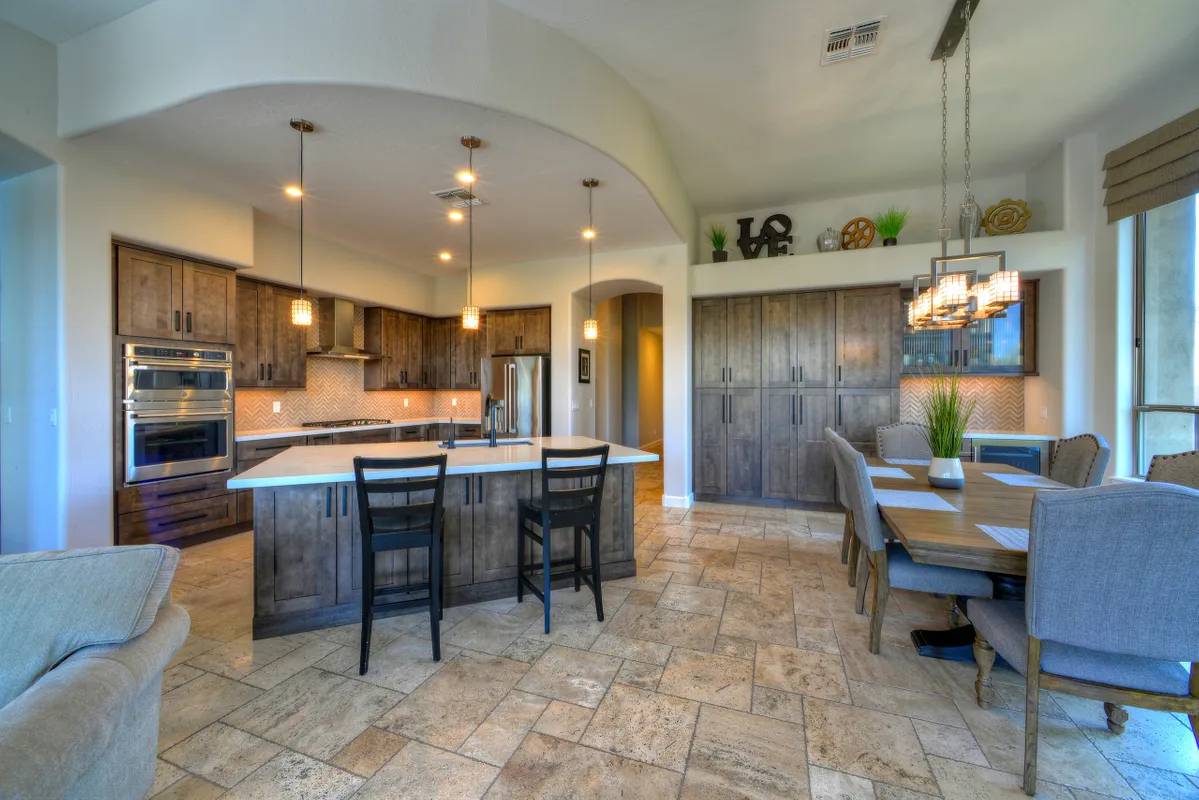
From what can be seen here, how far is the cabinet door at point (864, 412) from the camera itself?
497cm

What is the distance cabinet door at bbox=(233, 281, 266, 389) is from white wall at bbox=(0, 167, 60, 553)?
1315 mm

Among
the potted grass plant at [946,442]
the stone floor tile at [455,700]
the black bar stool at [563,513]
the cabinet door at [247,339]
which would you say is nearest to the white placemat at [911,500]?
the potted grass plant at [946,442]

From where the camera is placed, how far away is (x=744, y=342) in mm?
5480

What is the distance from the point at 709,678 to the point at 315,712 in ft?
5.51

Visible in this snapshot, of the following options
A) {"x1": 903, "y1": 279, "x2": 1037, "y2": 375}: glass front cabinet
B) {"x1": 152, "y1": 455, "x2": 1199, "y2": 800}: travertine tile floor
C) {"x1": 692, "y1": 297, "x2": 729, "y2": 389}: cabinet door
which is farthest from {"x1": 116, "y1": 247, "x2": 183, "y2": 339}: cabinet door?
{"x1": 903, "y1": 279, "x2": 1037, "y2": 375}: glass front cabinet

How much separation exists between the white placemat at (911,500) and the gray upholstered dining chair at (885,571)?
0.12m

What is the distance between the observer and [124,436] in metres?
3.44

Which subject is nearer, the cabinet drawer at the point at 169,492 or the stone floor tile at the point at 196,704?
the stone floor tile at the point at 196,704

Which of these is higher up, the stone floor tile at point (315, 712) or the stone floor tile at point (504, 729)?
the stone floor tile at point (504, 729)

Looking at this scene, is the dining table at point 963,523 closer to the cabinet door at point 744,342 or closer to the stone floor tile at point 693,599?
the stone floor tile at point 693,599

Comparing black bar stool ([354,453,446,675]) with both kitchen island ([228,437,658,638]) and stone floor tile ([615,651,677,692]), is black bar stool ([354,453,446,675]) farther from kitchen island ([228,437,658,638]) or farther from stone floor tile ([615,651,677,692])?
stone floor tile ([615,651,677,692])

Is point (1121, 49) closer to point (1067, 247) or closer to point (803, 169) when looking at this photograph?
point (1067, 247)

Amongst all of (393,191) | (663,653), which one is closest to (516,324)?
(393,191)

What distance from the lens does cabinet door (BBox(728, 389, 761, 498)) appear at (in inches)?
214
